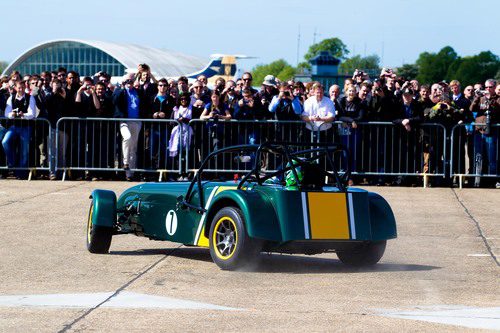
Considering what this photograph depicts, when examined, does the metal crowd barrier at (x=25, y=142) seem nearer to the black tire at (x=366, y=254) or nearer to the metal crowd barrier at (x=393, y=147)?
the metal crowd barrier at (x=393, y=147)

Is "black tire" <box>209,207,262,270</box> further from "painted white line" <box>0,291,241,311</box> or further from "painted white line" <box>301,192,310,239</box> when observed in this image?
"painted white line" <box>0,291,241,311</box>

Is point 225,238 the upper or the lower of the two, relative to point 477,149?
lower

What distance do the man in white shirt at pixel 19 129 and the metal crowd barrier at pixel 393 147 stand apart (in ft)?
17.8

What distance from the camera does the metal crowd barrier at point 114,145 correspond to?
66.6ft

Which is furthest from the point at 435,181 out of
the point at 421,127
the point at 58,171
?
the point at 58,171

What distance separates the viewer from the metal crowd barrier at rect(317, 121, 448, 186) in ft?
64.7

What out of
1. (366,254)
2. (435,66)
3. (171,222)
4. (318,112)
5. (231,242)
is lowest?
(366,254)

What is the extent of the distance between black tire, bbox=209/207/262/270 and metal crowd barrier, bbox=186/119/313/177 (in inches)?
384

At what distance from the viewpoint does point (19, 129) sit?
20.7m

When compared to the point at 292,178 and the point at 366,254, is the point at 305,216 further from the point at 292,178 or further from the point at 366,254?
the point at 366,254

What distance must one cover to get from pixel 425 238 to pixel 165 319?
20.1 ft

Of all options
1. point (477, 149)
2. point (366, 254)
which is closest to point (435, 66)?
point (477, 149)

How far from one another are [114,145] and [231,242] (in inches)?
431

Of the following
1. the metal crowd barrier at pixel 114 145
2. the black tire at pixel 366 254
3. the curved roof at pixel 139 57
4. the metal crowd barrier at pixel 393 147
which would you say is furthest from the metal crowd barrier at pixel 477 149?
the curved roof at pixel 139 57
